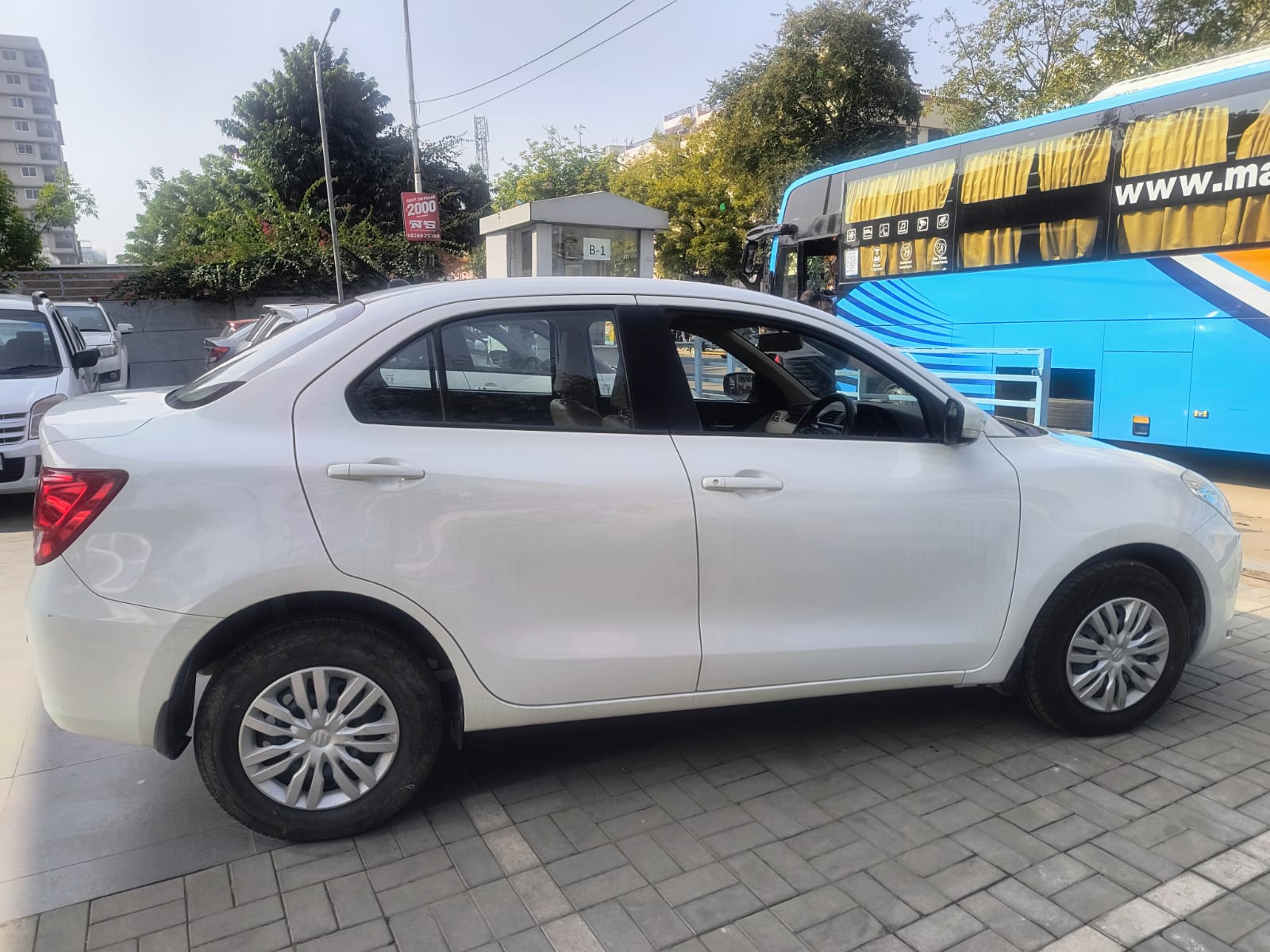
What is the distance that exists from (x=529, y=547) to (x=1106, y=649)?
88.7 inches

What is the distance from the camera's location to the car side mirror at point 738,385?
430 cm

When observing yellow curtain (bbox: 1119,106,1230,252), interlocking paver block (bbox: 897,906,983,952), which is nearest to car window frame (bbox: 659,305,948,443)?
interlocking paver block (bbox: 897,906,983,952)

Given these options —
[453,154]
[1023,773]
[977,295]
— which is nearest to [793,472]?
[1023,773]

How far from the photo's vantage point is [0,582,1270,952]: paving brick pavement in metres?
2.52

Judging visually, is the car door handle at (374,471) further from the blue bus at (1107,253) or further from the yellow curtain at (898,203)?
the yellow curtain at (898,203)

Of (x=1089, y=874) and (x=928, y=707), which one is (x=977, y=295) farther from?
(x=1089, y=874)

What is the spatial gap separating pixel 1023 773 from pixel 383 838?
224 cm

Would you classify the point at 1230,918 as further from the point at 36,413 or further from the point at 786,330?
the point at 36,413

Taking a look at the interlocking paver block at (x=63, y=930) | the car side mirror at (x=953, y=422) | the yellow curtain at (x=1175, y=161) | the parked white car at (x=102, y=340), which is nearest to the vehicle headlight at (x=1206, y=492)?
the car side mirror at (x=953, y=422)

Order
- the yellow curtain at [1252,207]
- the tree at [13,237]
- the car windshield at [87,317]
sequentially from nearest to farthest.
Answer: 1. the yellow curtain at [1252,207]
2. the car windshield at [87,317]
3. the tree at [13,237]

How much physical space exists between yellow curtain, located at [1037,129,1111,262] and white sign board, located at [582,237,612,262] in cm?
555

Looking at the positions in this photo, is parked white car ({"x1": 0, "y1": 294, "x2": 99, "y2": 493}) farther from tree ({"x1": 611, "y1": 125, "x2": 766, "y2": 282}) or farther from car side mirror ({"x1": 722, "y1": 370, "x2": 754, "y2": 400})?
tree ({"x1": 611, "y1": 125, "x2": 766, "y2": 282})

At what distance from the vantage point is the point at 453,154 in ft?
118

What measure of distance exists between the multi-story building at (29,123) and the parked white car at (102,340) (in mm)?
99157
